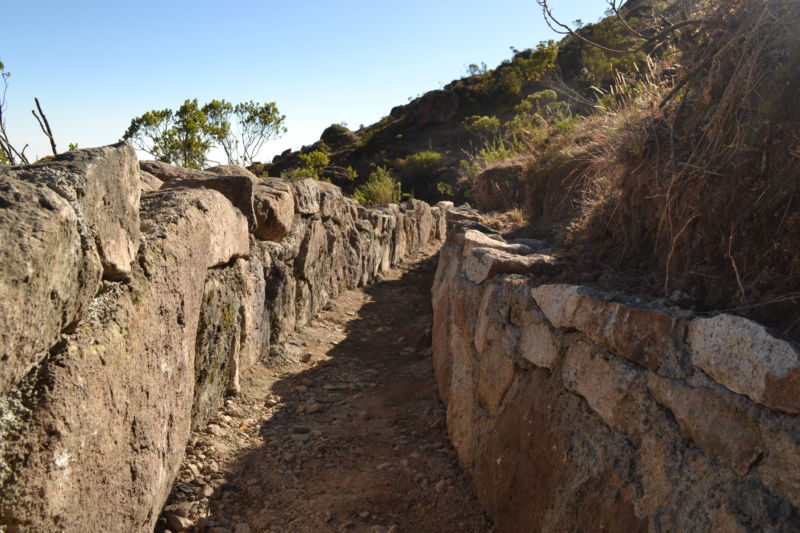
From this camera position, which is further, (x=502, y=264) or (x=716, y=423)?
(x=502, y=264)

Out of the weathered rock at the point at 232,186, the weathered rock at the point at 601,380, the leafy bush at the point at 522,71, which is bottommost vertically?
the weathered rock at the point at 601,380

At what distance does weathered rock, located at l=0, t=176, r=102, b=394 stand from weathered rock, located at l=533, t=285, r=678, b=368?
4.62 ft

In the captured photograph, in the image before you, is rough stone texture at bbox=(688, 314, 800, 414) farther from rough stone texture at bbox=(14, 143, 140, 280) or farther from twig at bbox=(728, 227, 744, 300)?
rough stone texture at bbox=(14, 143, 140, 280)

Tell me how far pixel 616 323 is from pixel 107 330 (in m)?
1.41

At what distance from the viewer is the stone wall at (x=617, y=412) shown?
1.24m

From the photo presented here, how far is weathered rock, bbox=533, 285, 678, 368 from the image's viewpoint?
5.14 feet

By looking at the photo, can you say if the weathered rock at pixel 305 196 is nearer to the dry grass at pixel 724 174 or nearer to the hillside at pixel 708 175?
the hillside at pixel 708 175

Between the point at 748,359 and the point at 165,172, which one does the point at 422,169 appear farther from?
the point at 748,359

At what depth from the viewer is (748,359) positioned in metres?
1.27

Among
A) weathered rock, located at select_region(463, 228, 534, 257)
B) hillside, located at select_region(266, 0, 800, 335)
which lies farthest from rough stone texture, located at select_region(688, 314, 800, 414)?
weathered rock, located at select_region(463, 228, 534, 257)

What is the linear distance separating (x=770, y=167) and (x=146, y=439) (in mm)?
2013

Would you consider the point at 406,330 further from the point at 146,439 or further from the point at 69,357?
the point at 69,357

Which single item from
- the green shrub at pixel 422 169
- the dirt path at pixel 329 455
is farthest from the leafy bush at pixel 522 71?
the dirt path at pixel 329 455

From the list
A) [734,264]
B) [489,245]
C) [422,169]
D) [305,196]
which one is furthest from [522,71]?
[734,264]
